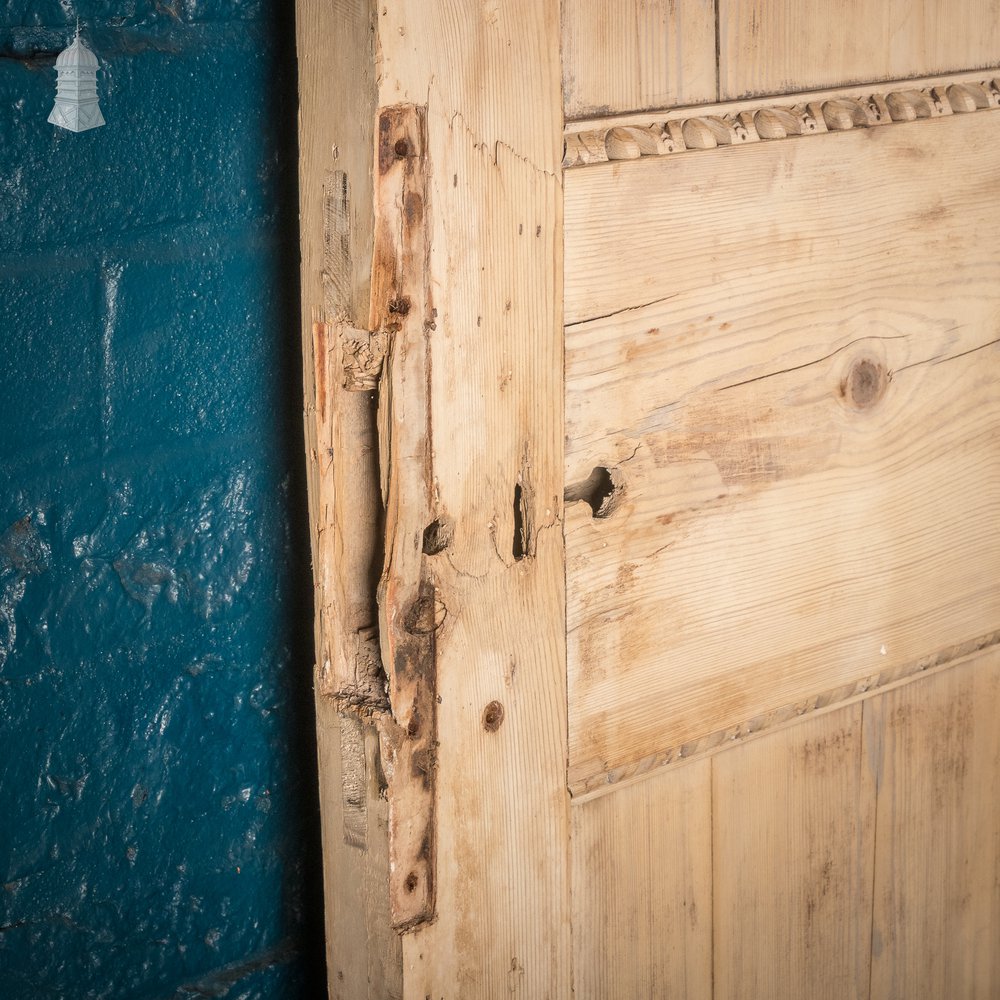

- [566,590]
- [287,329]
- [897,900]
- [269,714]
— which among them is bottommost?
[897,900]

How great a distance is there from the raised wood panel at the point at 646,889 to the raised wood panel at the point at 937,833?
0.76ft

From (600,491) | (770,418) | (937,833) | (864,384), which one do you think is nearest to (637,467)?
(600,491)

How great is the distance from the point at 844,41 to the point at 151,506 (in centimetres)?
65

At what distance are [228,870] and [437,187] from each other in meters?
0.57

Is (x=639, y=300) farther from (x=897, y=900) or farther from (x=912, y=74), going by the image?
(x=897, y=900)

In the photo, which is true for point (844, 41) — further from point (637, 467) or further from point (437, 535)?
point (437, 535)

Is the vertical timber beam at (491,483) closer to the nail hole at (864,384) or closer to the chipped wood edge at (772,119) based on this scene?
the chipped wood edge at (772,119)

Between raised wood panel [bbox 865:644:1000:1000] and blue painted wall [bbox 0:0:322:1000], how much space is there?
22.2 inches

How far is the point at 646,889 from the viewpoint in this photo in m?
1.01

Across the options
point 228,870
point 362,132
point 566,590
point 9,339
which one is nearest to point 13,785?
point 228,870

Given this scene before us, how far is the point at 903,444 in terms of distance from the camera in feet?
3.59

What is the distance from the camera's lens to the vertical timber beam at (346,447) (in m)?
0.79

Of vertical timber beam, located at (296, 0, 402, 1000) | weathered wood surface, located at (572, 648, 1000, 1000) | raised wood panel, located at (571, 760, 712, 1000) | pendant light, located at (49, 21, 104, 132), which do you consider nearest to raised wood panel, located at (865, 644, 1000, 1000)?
weathered wood surface, located at (572, 648, 1000, 1000)

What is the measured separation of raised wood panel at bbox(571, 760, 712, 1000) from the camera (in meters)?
0.97
